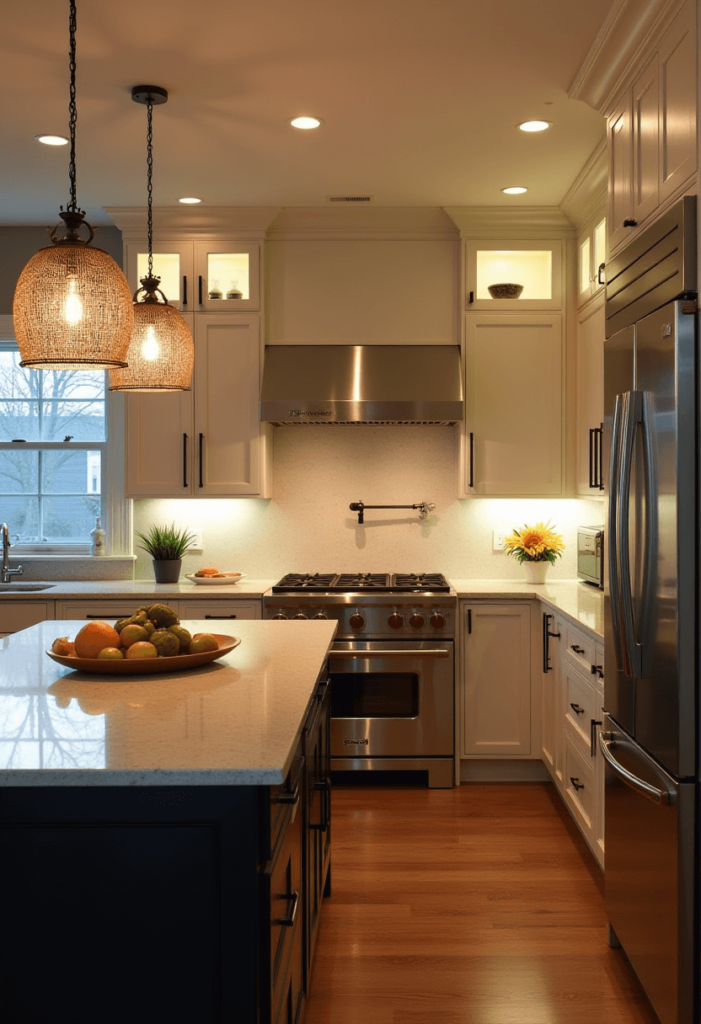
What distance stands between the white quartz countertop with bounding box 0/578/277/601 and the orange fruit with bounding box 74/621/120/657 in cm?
199

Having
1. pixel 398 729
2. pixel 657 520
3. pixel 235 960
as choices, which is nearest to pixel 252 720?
pixel 235 960

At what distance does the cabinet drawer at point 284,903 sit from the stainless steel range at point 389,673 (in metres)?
2.17

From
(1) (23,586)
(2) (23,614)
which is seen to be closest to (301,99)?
(2) (23,614)

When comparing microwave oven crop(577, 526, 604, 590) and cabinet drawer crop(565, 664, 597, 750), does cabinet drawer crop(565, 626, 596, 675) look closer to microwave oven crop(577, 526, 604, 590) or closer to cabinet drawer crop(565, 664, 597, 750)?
cabinet drawer crop(565, 664, 597, 750)

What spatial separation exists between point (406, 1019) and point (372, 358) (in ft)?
10.1

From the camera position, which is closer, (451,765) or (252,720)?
(252,720)

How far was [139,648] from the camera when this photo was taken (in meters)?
2.41

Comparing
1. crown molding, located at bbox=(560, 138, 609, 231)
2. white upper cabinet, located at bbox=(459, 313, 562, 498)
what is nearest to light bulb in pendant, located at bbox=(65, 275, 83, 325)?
crown molding, located at bbox=(560, 138, 609, 231)

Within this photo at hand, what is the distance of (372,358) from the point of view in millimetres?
4723

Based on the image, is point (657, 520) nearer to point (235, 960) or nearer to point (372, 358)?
point (235, 960)

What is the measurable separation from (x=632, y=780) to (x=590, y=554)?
2203 millimetres

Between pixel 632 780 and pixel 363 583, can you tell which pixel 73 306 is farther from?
pixel 363 583

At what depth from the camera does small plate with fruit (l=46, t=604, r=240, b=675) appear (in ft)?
7.81

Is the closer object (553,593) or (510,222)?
(553,593)
